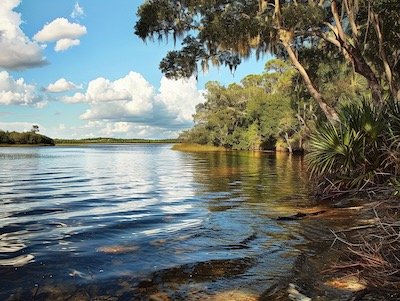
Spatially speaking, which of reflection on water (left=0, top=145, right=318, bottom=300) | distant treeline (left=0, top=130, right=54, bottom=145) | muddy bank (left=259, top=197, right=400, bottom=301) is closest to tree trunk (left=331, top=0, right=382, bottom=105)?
reflection on water (left=0, top=145, right=318, bottom=300)

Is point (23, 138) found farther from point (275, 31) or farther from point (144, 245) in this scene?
point (144, 245)

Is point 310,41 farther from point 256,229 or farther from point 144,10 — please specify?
point 256,229

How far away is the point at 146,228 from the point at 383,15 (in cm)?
1264

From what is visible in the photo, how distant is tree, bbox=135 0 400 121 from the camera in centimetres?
1692

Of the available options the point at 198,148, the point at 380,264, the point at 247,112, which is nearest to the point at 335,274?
the point at 380,264

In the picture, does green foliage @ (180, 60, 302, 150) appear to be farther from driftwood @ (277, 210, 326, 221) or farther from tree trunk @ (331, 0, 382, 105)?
driftwood @ (277, 210, 326, 221)

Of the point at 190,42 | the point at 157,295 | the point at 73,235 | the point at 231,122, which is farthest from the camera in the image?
the point at 231,122

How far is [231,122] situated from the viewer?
74.8 m

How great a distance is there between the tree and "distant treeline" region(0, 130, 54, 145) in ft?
359

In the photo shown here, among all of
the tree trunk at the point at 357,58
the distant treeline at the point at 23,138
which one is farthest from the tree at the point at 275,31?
the distant treeline at the point at 23,138

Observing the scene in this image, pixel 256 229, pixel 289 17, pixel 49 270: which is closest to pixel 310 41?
pixel 289 17

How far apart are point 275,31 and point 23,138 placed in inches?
4629

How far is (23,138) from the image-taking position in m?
124

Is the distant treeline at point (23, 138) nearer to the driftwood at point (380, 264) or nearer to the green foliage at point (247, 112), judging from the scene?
the green foliage at point (247, 112)
